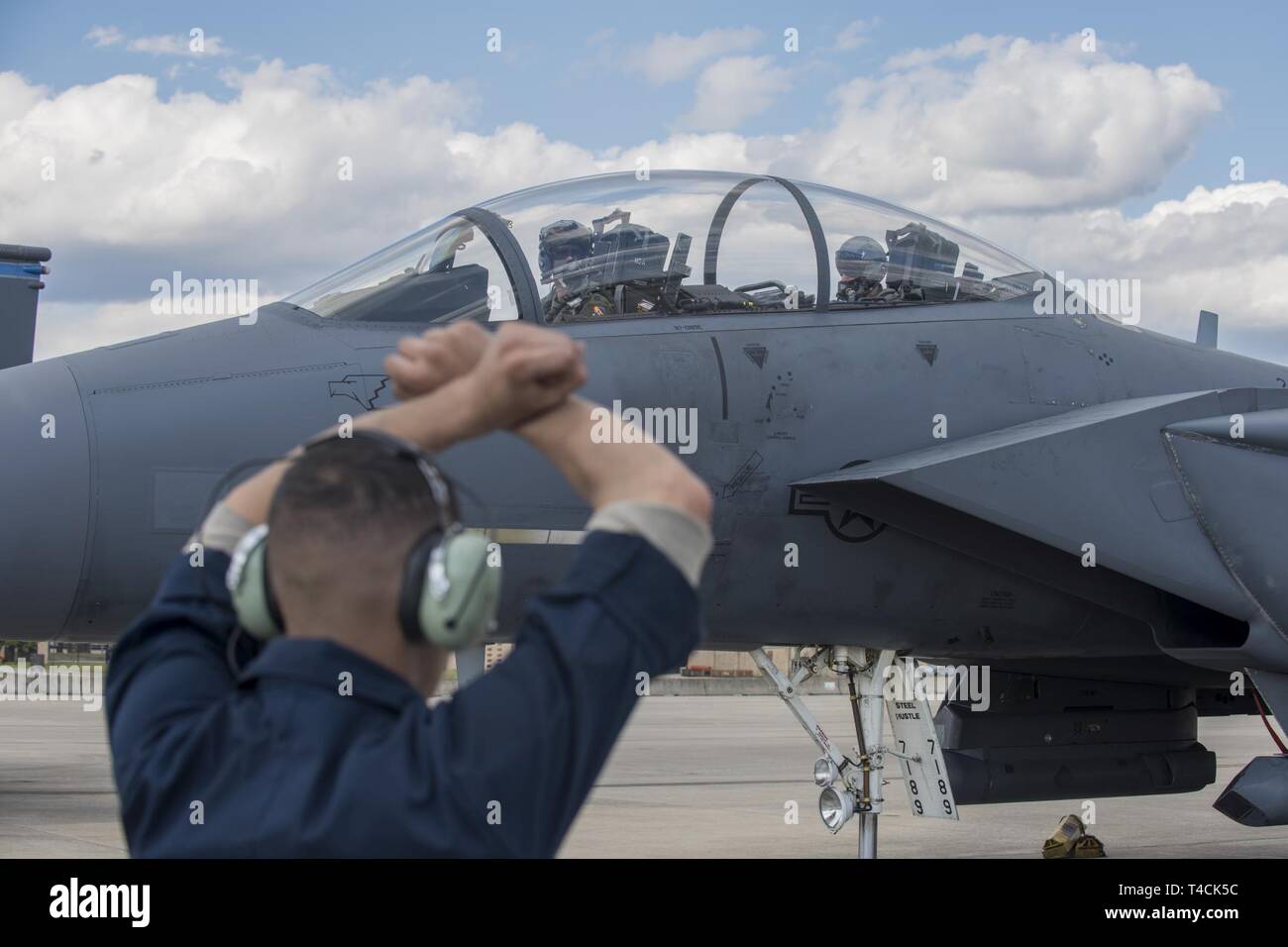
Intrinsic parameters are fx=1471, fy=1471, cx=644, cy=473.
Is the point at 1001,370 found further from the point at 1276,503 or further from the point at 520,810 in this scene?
the point at 520,810

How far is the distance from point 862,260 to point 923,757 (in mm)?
2371

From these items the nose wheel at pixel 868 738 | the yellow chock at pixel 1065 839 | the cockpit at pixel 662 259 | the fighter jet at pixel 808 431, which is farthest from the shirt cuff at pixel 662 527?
the yellow chock at pixel 1065 839

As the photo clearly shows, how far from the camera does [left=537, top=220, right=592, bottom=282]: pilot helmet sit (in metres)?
5.71

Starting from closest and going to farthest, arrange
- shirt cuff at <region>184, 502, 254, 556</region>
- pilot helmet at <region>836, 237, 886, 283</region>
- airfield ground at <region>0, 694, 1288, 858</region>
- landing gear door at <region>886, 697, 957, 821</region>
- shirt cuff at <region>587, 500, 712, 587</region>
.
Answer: shirt cuff at <region>587, 500, 712, 587</region>, shirt cuff at <region>184, 502, 254, 556</region>, pilot helmet at <region>836, 237, 886, 283</region>, landing gear door at <region>886, 697, 957, 821</region>, airfield ground at <region>0, 694, 1288, 858</region>

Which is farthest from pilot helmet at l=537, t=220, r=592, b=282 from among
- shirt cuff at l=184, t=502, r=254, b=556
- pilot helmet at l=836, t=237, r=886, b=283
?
shirt cuff at l=184, t=502, r=254, b=556

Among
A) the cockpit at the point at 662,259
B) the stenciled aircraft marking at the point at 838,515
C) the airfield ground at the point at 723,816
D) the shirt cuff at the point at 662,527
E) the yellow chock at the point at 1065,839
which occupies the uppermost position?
the cockpit at the point at 662,259

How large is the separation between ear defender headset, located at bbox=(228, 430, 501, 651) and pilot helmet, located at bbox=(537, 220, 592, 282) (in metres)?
4.15

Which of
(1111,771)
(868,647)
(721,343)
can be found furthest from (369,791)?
(1111,771)

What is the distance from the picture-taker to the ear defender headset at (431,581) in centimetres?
145

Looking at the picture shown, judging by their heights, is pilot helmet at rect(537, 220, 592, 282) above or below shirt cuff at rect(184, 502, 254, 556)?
above

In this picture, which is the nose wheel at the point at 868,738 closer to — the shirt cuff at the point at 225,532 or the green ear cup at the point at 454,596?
the shirt cuff at the point at 225,532

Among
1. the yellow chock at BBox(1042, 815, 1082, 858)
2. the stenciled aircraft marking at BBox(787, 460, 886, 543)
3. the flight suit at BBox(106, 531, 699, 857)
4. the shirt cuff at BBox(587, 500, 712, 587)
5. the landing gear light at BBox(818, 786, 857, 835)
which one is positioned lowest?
the yellow chock at BBox(1042, 815, 1082, 858)

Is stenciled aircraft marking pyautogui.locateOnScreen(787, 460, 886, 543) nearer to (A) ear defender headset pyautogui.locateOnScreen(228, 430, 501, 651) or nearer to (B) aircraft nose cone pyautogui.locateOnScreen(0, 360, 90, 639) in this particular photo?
(B) aircraft nose cone pyautogui.locateOnScreen(0, 360, 90, 639)

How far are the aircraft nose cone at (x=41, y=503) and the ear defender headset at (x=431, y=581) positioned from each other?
3.17 m
